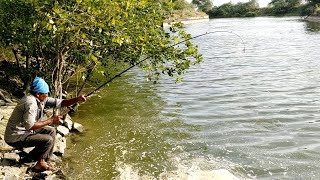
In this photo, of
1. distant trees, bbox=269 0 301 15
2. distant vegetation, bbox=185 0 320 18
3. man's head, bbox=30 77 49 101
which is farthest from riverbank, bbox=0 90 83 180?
distant trees, bbox=269 0 301 15

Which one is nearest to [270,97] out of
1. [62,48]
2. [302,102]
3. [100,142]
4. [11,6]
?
[302,102]

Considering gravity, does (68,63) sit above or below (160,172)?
above

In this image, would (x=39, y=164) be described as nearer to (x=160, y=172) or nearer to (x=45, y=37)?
(x=160, y=172)

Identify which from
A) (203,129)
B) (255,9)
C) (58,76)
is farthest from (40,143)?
(255,9)

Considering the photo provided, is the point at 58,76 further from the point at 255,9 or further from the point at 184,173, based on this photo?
the point at 255,9

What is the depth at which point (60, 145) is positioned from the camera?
31.4 ft

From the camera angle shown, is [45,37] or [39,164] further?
[45,37]

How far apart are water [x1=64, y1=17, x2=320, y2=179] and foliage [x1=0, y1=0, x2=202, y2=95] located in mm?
2081

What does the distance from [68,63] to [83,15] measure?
401cm

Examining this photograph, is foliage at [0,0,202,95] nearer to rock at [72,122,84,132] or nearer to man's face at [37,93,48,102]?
rock at [72,122,84,132]

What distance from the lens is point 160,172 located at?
863cm

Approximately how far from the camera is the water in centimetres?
881

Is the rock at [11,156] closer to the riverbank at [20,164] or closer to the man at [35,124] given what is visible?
the riverbank at [20,164]

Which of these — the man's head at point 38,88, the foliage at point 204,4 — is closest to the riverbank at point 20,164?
the man's head at point 38,88
